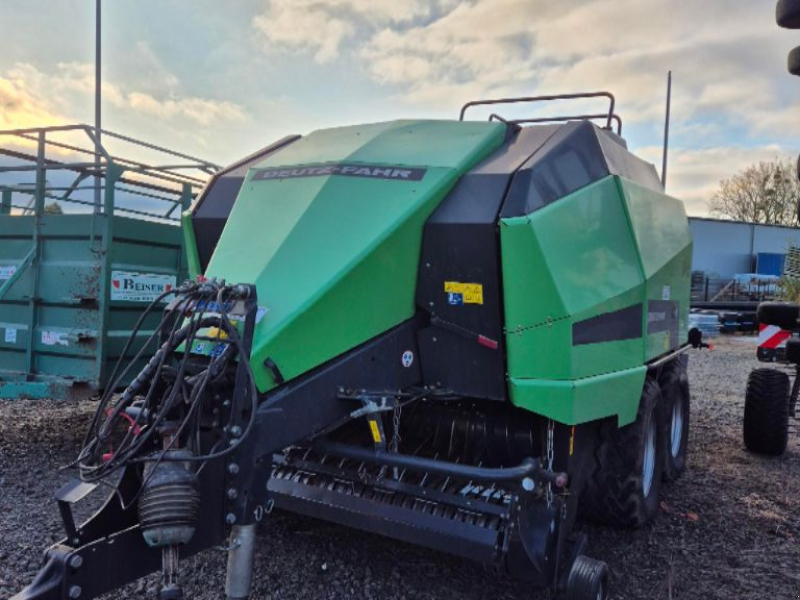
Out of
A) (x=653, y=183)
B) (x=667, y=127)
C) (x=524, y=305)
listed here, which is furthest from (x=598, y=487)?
(x=667, y=127)

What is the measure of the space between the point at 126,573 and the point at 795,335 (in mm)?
6324

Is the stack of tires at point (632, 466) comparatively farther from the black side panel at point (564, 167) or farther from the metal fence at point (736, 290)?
the metal fence at point (736, 290)

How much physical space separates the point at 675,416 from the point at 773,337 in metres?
1.95

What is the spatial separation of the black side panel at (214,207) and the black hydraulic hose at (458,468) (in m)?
1.41

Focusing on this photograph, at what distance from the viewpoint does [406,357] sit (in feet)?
10.0

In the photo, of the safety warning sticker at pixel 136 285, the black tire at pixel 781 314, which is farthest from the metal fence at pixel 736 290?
the safety warning sticker at pixel 136 285

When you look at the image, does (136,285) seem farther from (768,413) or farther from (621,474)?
(768,413)

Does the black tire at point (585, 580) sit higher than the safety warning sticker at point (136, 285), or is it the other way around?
the safety warning sticker at point (136, 285)

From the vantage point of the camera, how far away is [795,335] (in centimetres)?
641

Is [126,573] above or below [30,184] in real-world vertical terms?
below

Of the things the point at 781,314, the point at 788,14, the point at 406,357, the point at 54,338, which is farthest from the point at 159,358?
the point at 781,314

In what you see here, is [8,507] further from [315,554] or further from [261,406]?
[261,406]

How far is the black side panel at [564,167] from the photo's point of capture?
2.92m

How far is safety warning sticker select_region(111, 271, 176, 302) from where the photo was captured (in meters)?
5.02
